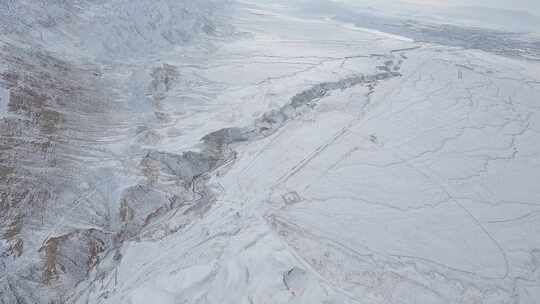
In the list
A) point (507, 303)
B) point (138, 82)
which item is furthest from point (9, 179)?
point (507, 303)

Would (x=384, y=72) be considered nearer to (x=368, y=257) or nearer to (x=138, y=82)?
(x=138, y=82)

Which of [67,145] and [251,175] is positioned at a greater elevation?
[67,145]

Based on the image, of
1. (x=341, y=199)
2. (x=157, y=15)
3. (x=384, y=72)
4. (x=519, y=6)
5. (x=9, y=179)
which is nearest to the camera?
(x=9, y=179)

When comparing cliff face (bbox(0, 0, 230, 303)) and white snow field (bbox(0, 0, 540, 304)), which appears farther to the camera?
cliff face (bbox(0, 0, 230, 303))

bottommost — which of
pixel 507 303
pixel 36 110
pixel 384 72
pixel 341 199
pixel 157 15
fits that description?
pixel 507 303

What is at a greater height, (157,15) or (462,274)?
(157,15)

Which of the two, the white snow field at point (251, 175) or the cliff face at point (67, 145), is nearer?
the white snow field at point (251, 175)

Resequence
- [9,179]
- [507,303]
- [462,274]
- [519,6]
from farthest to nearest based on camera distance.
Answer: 1. [519,6]
2. [9,179]
3. [462,274]
4. [507,303]

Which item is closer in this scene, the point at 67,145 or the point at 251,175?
the point at 251,175
